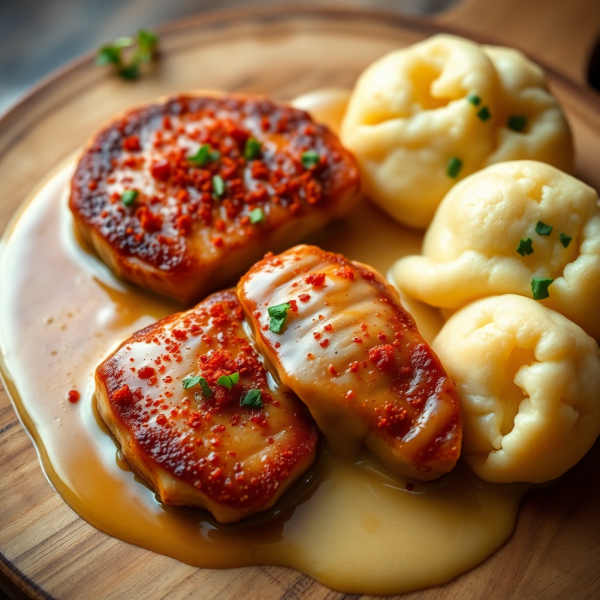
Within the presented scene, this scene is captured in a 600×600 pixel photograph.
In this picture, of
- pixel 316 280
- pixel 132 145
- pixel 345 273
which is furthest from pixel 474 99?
pixel 132 145

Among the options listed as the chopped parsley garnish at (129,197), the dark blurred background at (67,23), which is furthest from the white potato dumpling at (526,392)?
the dark blurred background at (67,23)

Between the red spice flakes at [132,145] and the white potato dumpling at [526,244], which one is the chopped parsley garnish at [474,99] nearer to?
the white potato dumpling at [526,244]

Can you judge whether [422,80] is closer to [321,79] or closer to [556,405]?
[321,79]

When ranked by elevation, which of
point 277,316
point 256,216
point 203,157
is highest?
point 203,157

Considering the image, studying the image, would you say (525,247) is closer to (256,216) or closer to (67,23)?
(256,216)

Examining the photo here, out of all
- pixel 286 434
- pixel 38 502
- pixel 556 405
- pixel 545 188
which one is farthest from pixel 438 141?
pixel 38 502

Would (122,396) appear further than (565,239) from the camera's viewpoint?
No
